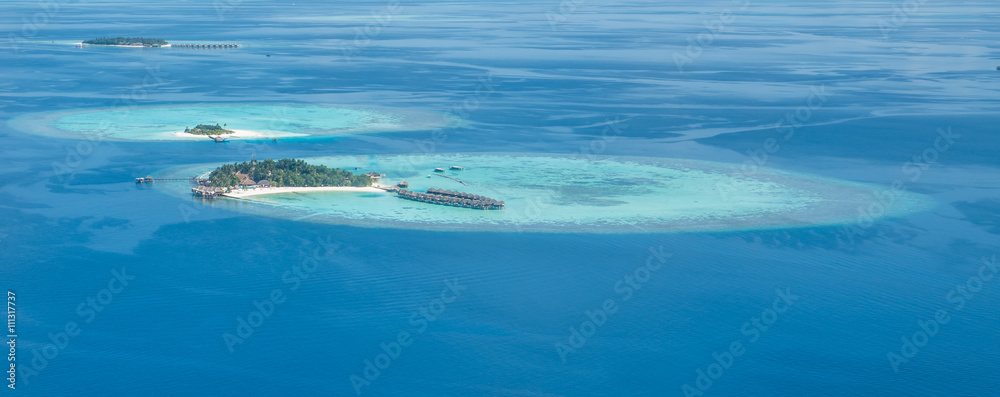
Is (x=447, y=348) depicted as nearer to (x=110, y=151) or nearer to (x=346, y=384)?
(x=346, y=384)

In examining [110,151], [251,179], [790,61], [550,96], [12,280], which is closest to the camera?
[12,280]

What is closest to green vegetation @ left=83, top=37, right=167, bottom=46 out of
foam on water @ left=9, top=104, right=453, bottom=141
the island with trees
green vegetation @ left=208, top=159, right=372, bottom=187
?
foam on water @ left=9, top=104, right=453, bottom=141

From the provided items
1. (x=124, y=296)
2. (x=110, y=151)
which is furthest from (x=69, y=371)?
(x=110, y=151)

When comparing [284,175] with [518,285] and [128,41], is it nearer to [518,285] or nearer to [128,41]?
[518,285]

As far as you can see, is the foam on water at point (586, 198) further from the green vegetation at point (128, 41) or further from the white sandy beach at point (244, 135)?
the green vegetation at point (128, 41)

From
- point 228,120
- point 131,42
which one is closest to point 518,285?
point 228,120

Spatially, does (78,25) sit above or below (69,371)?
above

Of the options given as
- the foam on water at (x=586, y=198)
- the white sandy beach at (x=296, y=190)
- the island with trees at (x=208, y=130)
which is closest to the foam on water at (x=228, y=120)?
the island with trees at (x=208, y=130)

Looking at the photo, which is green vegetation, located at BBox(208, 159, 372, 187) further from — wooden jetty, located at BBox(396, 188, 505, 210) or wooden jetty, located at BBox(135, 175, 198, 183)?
wooden jetty, located at BBox(396, 188, 505, 210)
